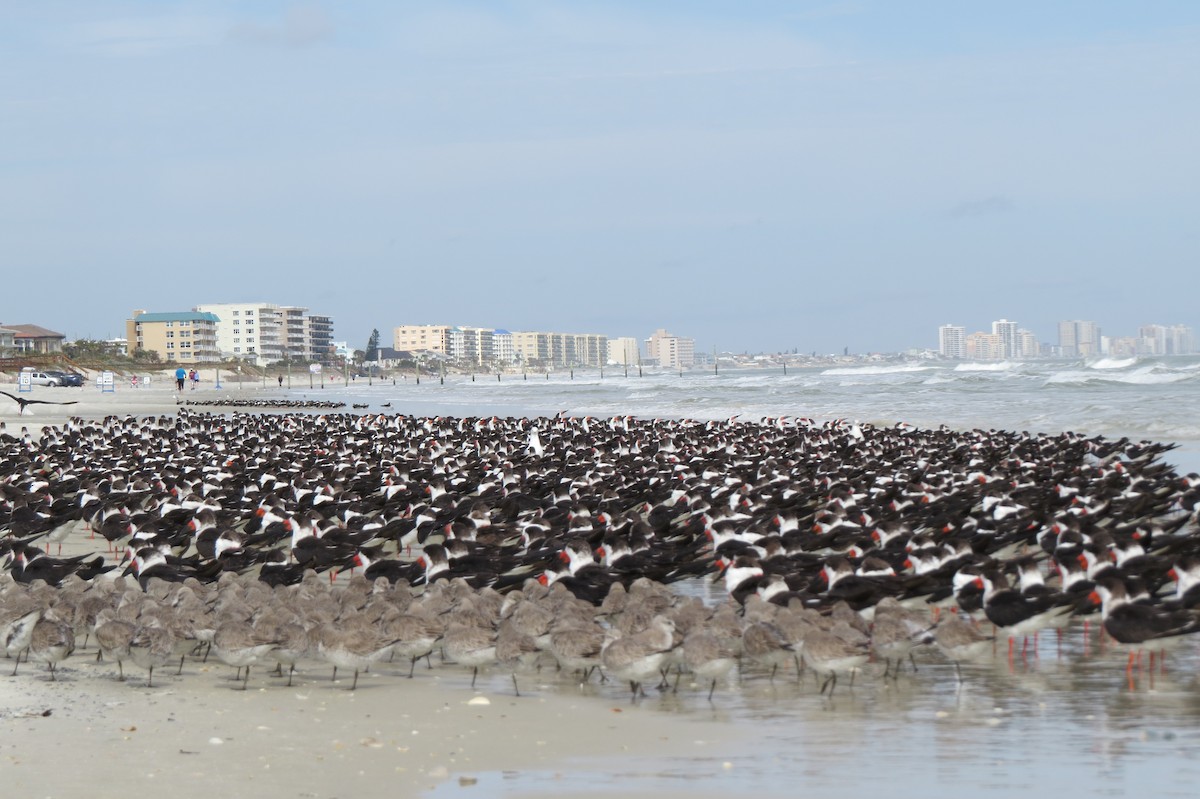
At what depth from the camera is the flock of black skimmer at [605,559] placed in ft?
30.1

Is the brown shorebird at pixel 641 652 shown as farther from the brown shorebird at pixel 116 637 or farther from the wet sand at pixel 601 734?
the brown shorebird at pixel 116 637

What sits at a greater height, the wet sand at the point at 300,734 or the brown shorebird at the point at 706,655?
the brown shorebird at the point at 706,655

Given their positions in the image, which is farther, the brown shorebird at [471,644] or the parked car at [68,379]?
the parked car at [68,379]

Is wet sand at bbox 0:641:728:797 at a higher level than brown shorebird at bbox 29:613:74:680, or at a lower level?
lower

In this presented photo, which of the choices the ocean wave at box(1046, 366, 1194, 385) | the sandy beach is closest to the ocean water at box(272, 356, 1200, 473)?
the ocean wave at box(1046, 366, 1194, 385)

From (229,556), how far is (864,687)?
21.7 feet

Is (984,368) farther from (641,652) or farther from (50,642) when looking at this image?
(50,642)

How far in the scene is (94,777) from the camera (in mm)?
6945

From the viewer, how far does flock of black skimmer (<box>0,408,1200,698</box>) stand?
30.1 ft

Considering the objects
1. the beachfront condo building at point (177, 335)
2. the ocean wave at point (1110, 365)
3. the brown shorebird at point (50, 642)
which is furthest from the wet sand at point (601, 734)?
the beachfront condo building at point (177, 335)

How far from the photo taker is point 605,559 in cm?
1291

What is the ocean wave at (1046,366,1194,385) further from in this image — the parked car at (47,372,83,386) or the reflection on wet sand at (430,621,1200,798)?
the parked car at (47,372,83,386)

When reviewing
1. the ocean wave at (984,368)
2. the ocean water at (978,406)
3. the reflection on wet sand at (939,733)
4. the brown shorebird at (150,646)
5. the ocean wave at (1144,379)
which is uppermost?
the ocean wave at (984,368)

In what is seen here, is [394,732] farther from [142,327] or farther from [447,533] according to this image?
[142,327]
